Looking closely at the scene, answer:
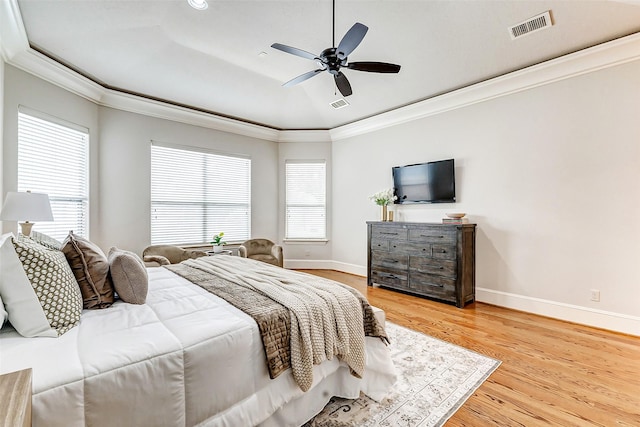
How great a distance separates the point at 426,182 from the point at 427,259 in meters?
1.25

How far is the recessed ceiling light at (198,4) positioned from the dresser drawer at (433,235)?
3.69 meters

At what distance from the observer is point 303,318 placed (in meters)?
1.61

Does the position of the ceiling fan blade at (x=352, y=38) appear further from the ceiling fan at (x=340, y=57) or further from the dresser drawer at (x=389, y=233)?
the dresser drawer at (x=389, y=233)

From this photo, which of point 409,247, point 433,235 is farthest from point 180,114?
point 433,235

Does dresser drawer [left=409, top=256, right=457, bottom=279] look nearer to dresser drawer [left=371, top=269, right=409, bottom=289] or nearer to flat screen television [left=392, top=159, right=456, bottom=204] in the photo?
dresser drawer [left=371, top=269, right=409, bottom=289]

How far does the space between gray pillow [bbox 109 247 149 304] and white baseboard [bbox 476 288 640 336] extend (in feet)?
13.3

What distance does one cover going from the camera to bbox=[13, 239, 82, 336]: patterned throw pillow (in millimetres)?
1325

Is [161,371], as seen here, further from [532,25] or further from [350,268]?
[350,268]

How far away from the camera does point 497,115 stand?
3904 millimetres

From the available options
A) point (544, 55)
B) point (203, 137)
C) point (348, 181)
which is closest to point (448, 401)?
point (544, 55)

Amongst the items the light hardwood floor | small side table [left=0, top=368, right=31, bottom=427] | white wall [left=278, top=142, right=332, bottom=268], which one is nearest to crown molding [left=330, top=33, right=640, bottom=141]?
white wall [left=278, top=142, right=332, bottom=268]

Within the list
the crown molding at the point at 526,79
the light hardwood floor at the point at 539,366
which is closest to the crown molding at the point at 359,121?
the crown molding at the point at 526,79

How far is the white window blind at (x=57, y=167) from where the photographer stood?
320 cm

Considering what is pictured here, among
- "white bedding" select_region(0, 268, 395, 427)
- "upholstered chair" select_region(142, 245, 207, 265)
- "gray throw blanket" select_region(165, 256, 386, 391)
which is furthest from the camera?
"upholstered chair" select_region(142, 245, 207, 265)
